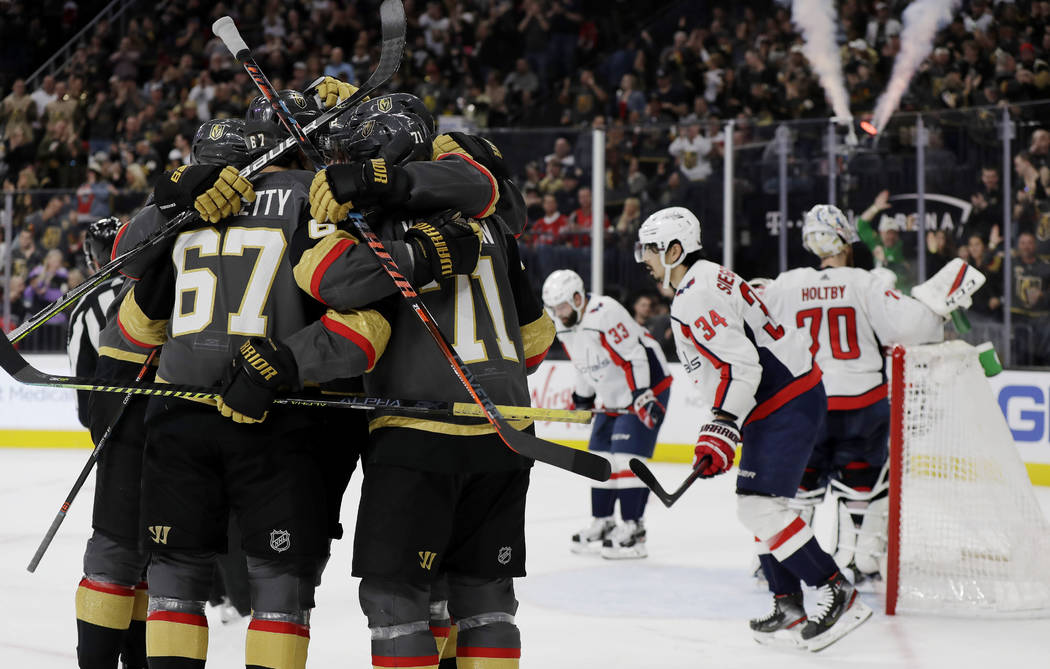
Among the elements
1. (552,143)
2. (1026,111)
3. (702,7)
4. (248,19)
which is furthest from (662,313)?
(248,19)

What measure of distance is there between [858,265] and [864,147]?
3007 mm

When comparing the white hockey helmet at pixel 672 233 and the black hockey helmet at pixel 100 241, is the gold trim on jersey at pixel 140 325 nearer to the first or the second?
the black hockey helmet at pixel 100 241

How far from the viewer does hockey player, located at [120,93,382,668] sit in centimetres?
220

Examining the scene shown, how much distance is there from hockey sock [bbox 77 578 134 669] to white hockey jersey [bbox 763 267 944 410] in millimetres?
2561

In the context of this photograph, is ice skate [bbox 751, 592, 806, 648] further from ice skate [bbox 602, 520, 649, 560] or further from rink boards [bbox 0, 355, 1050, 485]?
rink boards [bbox 0, 355, 1050, 485]

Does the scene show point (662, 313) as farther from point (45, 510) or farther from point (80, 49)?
point (80, 49)

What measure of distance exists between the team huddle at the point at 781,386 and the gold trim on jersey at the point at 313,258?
142 cm

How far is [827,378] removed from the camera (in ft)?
14.1

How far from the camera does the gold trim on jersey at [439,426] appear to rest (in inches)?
85.0

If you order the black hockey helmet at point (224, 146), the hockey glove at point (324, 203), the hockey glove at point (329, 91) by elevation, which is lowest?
the hockey glove at point (324, 203)

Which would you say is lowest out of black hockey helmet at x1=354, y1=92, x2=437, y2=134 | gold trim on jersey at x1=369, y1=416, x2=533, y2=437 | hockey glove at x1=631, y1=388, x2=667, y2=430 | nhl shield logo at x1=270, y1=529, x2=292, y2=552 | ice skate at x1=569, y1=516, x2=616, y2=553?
ice skate at x1=569, y1=516, x2=616, y2=553

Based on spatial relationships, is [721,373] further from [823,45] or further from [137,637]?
[823,45]

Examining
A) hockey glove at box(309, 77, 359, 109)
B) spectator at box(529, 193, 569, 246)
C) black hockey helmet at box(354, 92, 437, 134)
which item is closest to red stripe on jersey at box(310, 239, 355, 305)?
black hockey helmet at box(354, 92, 437, 134)

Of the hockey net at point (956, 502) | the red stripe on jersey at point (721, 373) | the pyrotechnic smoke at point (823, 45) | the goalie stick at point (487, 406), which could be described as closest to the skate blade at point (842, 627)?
the hockey net at point (956, 502)
